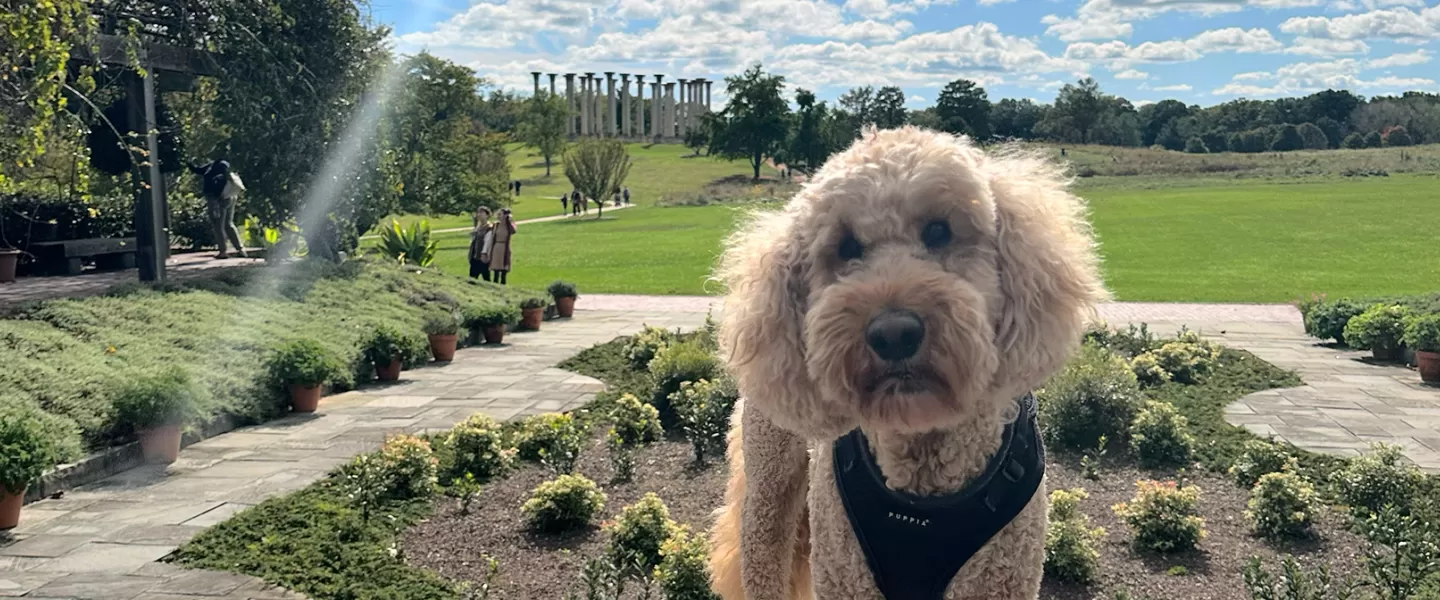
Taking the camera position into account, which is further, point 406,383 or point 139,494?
point 406,383

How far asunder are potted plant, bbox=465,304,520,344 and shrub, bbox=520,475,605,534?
6907mm

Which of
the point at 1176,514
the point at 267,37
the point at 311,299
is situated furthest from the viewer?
the point at 267,37

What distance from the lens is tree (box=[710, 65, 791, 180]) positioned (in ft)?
224

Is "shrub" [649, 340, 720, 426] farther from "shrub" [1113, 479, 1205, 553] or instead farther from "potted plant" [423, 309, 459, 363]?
"shrub" [1113, 479, 1205, 553]

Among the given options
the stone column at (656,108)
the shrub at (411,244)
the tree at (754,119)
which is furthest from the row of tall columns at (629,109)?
the shrub at (411,244)

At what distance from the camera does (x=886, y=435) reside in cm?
239

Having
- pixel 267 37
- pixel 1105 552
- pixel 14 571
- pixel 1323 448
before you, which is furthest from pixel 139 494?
pixel 267 37

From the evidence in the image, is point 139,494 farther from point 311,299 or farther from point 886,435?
point 311,299

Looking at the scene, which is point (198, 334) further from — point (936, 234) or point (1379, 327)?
point (1379, 327)

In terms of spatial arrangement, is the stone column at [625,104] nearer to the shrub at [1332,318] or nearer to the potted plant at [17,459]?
the shrub at [1332,318]

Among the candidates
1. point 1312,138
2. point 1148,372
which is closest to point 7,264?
point 1148,372

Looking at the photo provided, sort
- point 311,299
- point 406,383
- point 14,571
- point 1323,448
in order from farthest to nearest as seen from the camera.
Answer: point 311,299, point 406,383, point 1323,448, point 14,571

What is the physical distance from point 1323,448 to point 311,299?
Result: 9.63 meters

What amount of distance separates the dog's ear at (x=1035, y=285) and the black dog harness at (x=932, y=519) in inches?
11.1
